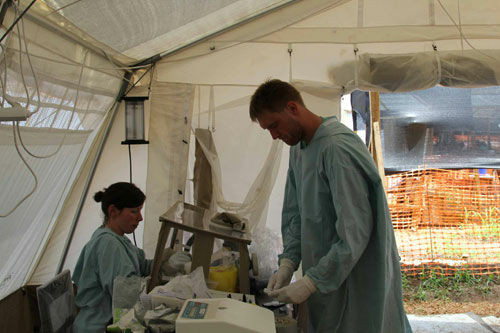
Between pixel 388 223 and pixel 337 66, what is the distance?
178cm

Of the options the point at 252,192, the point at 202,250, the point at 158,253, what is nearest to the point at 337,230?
the point at 202,250

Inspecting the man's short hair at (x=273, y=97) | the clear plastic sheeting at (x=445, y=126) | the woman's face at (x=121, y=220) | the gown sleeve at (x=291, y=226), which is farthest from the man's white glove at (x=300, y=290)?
the clear plastic sheeting at (x=445, y=126)

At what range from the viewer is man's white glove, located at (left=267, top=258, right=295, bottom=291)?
1.43 m

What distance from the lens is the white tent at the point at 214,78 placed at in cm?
228

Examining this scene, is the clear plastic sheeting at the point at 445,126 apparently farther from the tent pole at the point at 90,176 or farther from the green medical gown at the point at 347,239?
the green medical gown at the point at 347,239

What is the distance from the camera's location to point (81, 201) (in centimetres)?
290

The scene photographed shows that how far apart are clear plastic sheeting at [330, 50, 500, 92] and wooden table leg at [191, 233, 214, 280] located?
174cm

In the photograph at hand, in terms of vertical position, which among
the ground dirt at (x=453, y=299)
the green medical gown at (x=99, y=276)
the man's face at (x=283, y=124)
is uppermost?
the man's face at (x=283, y=124)

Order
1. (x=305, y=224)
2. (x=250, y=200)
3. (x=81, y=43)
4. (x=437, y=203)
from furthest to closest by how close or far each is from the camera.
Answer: (x=437, y=203) → (x=250, y=200) → (x=81, y=43) → (x=305, y=224)

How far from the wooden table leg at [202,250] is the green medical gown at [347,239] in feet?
1.09

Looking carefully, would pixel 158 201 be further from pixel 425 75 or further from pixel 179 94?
pixel 425 75

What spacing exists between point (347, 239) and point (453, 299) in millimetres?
3832

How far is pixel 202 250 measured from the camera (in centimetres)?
138

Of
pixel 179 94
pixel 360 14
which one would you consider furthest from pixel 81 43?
pixel 360 14
